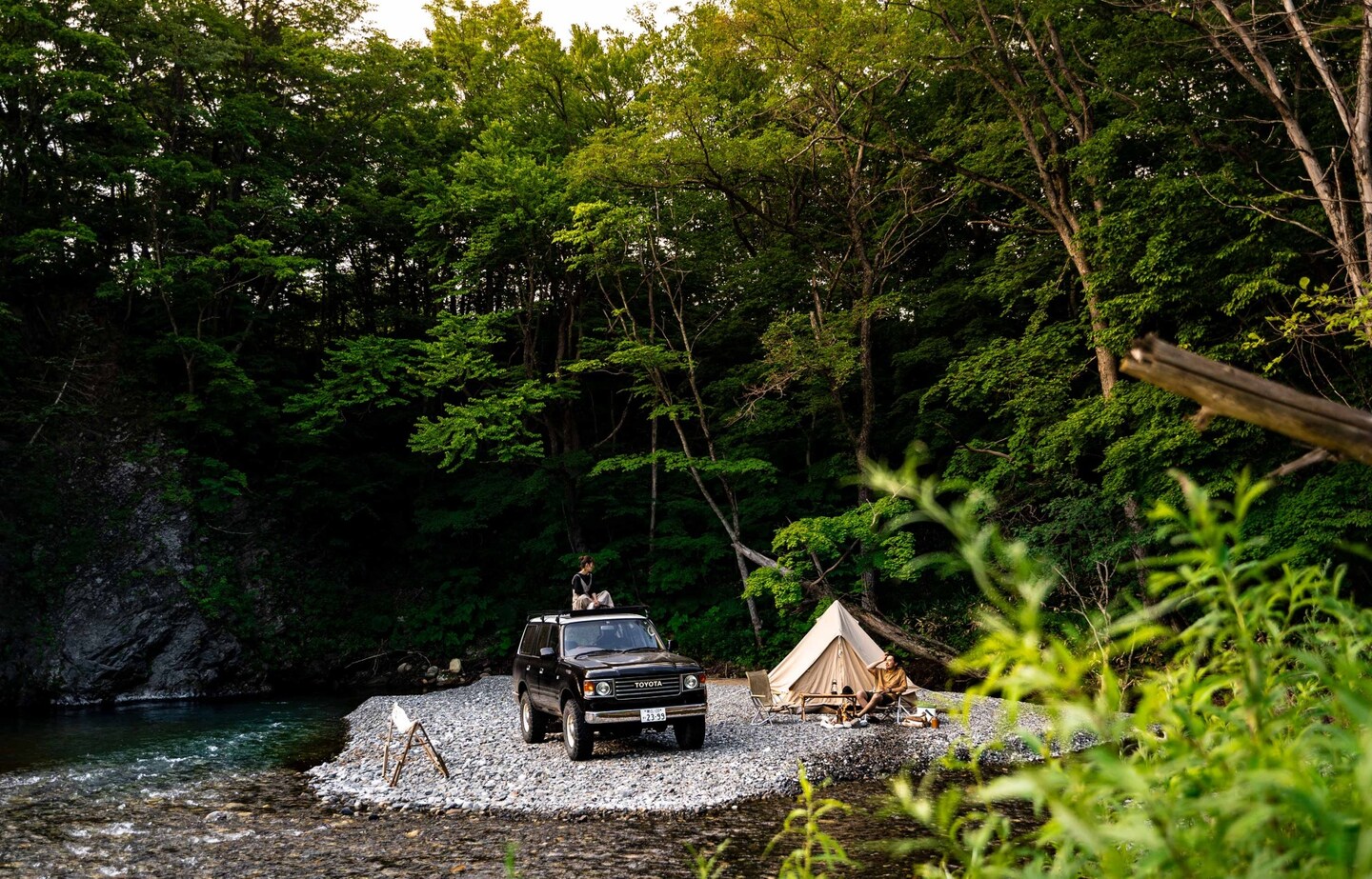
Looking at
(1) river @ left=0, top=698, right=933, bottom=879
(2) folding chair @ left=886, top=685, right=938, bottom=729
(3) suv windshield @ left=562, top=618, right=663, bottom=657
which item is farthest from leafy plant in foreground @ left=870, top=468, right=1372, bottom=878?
(2) folding chair @ left=886, top=685, right=938, bottom=729

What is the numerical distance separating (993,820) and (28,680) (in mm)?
24239

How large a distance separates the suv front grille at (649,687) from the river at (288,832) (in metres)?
2.50

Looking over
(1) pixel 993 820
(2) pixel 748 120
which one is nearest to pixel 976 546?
(1) pixel 993 820

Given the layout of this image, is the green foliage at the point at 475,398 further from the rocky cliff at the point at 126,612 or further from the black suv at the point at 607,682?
the black suv at the point at 607,682

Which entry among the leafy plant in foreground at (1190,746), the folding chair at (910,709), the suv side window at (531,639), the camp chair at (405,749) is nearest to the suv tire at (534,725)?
the suv side window at (531,639)

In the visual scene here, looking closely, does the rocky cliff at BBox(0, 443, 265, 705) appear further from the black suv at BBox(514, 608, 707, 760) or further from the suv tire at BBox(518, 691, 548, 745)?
the black suv at BBox(514, 608, 707, 760)

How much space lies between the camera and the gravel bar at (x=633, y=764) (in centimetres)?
1002

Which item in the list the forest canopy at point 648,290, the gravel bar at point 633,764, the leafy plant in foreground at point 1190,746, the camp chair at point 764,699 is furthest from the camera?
the forest canopy at point 648,290

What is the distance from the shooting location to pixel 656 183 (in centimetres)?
2170

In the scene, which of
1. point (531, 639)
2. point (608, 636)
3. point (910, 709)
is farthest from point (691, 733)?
point (910, 709)

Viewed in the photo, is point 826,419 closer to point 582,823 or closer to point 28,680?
point 582,823

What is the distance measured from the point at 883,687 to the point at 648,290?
13.9 metres

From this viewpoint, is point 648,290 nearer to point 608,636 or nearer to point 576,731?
point 608,636

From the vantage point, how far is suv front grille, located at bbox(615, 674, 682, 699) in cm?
1181
